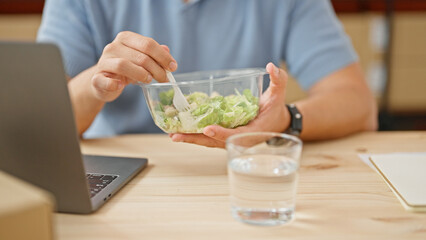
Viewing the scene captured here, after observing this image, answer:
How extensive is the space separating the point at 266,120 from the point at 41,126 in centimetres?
45

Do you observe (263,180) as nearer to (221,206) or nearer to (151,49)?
(221,206)

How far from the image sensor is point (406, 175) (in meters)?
0.76

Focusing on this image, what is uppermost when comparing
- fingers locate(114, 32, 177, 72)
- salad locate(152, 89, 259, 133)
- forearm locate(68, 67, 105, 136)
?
fingers locate(114, 32, 177, 72)

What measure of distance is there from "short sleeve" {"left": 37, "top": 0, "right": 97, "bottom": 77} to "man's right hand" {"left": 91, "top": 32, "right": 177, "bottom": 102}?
1.35 feet

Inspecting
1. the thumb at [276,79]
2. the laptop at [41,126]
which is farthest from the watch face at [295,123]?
the laptop at [41,126]

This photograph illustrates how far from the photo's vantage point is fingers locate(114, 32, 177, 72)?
2.60 ft

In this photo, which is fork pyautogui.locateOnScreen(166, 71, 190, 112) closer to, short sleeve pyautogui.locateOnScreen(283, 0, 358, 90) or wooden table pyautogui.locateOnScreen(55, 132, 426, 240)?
wooden table pyautogui.locateOnScreen(55, 132, 426, 240)

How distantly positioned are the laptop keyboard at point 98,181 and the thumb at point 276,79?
0.34 m

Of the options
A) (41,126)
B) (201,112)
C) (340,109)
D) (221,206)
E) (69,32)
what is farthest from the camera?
(69,32)

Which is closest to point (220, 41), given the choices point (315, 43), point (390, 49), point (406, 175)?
point (315, 43)

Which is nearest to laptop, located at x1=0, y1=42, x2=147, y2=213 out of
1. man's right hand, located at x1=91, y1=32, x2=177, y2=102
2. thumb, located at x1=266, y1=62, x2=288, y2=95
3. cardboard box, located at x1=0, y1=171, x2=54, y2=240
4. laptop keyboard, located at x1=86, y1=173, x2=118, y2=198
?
laptop keyboard, located at x1=86, y1=173, x2=118, y2=198

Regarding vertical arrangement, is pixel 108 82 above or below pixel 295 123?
above

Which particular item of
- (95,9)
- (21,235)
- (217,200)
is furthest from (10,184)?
(95,9)

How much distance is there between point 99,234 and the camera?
0.58 m
